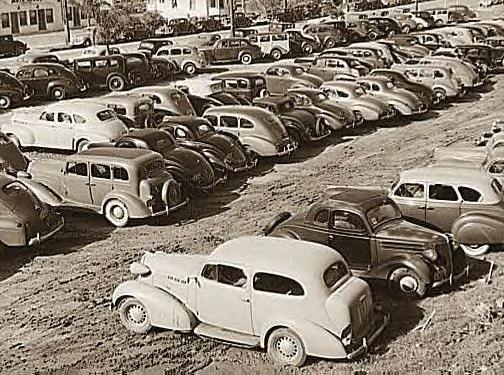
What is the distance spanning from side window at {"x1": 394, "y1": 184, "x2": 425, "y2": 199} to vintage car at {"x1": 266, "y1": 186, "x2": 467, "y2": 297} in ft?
4.32

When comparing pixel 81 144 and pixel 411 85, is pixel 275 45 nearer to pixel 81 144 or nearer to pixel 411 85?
pixel 411 85

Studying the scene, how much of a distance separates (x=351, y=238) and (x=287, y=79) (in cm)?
Result: 1524

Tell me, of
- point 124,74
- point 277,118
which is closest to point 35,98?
point 124,74

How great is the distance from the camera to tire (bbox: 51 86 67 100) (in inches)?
1085

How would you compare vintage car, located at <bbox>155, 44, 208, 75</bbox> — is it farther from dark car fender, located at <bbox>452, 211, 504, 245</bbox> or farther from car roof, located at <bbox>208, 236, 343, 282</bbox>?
car roof, located at <bbox>208, 236, 343, 282</bbox>

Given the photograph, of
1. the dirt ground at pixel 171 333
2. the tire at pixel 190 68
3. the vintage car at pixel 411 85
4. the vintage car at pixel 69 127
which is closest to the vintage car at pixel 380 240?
the dirt ground at pixel 171 333

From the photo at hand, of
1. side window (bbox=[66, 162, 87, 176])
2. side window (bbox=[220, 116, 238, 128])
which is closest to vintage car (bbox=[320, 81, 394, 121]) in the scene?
side window (bbox=[220, 116, 238, 128])

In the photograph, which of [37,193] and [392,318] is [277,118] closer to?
[37,193]

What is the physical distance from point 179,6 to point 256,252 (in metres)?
55.9

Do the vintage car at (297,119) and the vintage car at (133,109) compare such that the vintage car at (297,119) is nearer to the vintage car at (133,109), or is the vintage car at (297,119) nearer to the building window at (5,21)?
the vintage car at (133,109)

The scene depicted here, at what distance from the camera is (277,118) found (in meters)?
19.7

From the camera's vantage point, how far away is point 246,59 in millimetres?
36531

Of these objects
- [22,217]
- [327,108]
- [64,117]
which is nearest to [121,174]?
[22,217]

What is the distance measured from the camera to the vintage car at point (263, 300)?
945 cm
